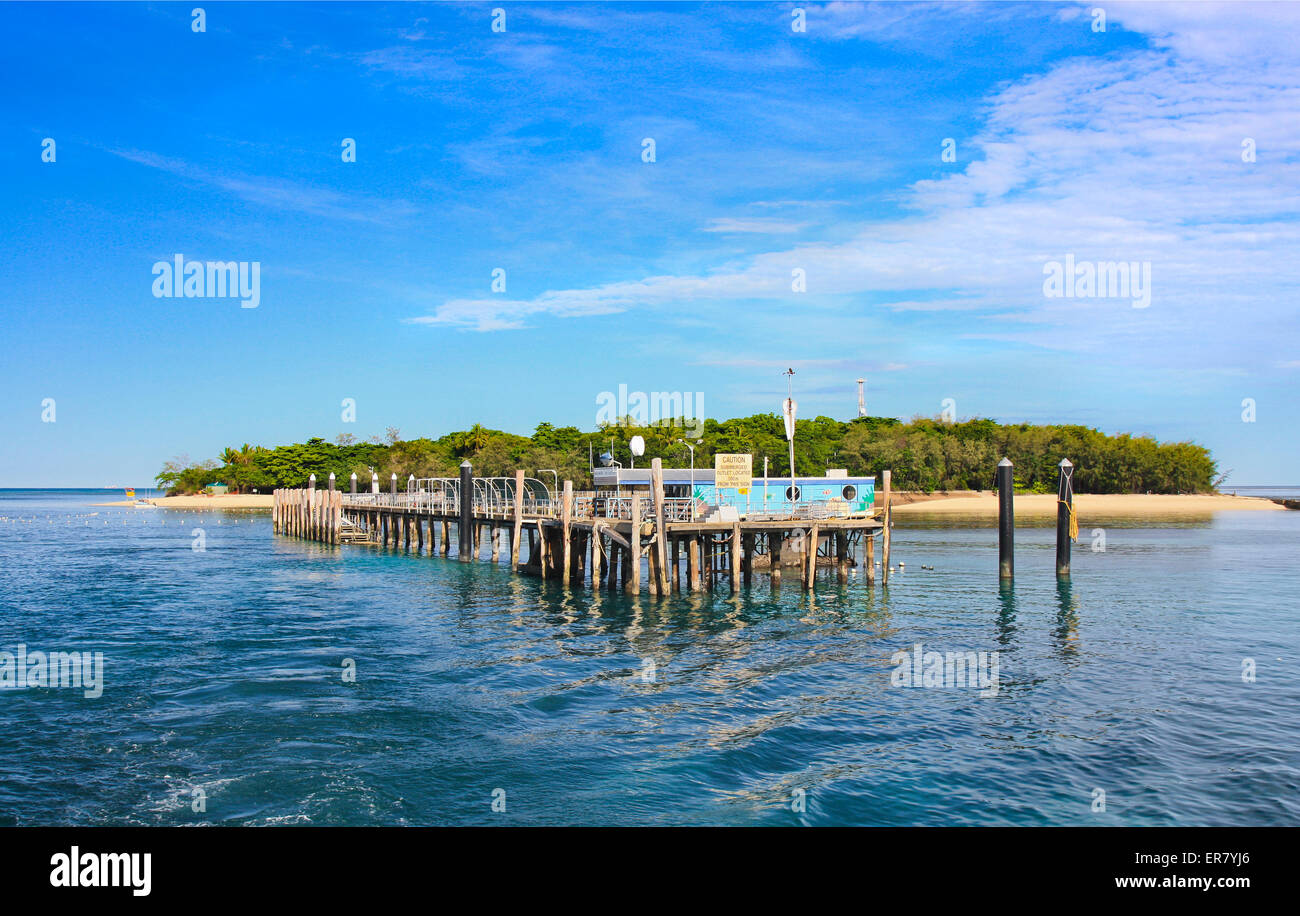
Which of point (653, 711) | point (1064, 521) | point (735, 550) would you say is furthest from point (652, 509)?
point (653, 711)

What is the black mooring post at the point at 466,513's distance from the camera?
44812 mm

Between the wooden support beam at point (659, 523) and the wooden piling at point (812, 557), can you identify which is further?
the wooden piling at point (812, 557)

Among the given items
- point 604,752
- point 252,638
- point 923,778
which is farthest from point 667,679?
point 252,638

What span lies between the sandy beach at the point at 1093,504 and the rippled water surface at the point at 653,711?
6830 cm

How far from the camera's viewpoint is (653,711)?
1748 cm

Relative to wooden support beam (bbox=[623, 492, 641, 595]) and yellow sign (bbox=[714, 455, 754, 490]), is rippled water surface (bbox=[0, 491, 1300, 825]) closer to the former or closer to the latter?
wooden support beam (bbox=[623, 492, 641, 595])

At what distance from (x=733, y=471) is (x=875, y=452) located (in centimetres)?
7983

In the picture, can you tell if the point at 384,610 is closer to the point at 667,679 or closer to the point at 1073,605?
the point at 667,679

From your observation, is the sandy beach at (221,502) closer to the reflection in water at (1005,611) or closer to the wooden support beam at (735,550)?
the wooden support beam at (735,550)

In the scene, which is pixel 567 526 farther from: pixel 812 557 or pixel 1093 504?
pixel 1093 504

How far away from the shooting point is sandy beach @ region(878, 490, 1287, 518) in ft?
331

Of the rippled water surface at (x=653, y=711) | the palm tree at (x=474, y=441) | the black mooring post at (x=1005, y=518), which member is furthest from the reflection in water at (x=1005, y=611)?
the palm tree at (x=474, y=441)

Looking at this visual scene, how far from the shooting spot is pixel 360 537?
201 ft
